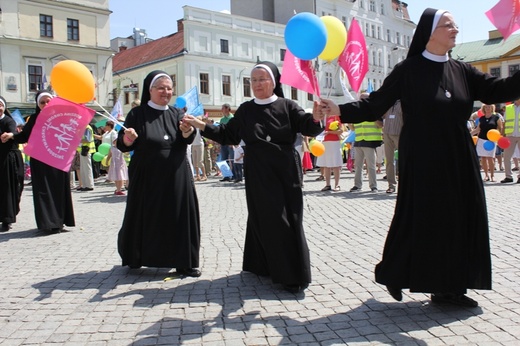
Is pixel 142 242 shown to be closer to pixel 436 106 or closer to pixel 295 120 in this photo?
pixel 295 120

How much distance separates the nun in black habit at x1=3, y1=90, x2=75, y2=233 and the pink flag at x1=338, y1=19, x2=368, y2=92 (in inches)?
176

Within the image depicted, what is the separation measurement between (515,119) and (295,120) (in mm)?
10057

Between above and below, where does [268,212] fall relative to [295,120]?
below

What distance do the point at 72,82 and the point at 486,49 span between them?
65565 millimetres

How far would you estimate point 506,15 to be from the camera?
453 cm

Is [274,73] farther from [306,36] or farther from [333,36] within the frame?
[333,36]

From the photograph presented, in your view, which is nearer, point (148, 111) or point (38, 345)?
point (38, 345)

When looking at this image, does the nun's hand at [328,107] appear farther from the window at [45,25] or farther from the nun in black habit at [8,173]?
the window at [45,25]

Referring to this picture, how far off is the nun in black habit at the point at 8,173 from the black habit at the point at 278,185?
490 centimetres

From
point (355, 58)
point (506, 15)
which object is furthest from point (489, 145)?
point (506, 15)

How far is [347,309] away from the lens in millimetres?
4137

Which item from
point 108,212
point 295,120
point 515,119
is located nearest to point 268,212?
point 295,120

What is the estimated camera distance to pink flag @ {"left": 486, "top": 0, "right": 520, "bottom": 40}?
14.7 feet

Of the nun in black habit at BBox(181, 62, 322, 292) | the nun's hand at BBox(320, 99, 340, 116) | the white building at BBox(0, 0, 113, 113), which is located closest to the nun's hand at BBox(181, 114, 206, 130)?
the nun in black habit at BBox(181, 62, 322, 292)
